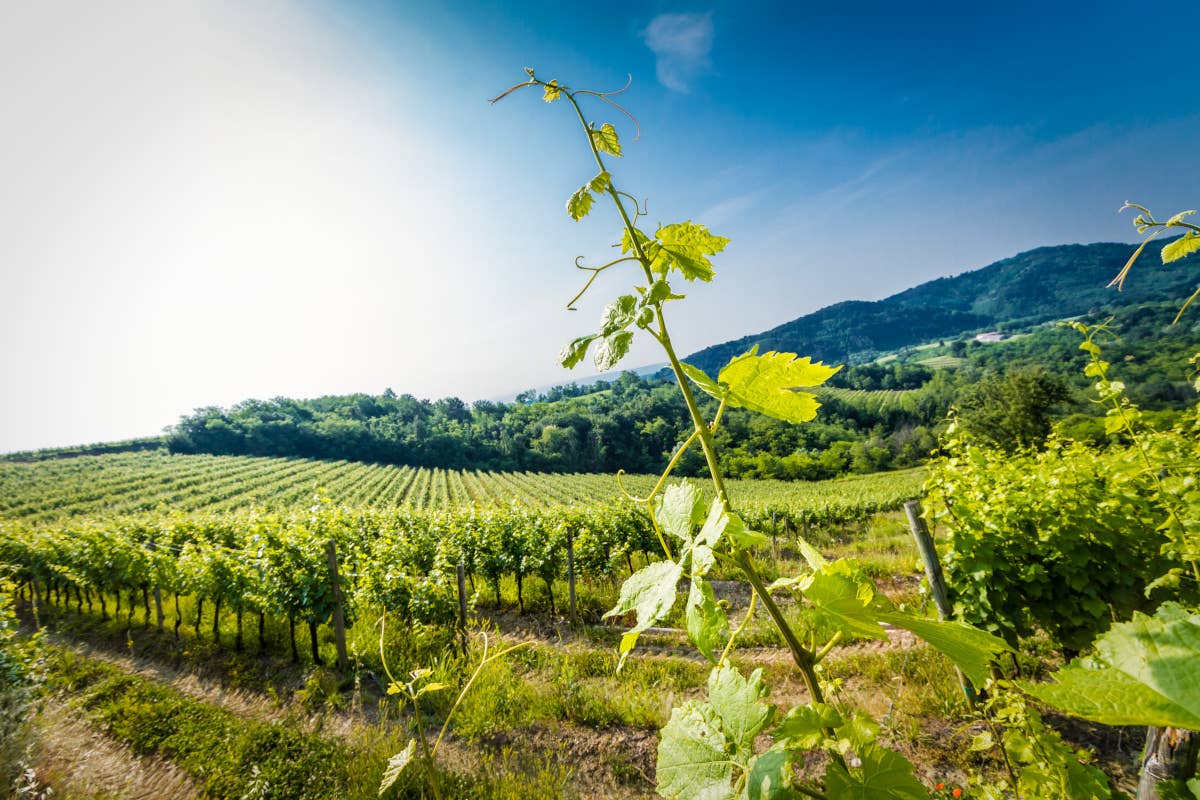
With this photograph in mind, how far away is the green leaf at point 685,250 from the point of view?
1.03 meters

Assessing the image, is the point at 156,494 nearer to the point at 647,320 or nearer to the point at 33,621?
the point at 33,621

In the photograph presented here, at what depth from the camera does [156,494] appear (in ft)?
126

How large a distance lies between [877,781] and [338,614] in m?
8.50

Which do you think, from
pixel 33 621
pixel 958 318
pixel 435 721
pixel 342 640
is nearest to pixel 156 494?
pixel 33 621

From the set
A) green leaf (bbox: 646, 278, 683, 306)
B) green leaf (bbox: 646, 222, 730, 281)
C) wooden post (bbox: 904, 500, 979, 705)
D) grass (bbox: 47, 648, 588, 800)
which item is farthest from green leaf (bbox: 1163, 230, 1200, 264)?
grass (bbox: 47, 648, 588, 800)

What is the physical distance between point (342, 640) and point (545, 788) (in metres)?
4.65

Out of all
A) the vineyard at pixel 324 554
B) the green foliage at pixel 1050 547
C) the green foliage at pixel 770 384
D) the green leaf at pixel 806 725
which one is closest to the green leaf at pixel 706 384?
the green foliage at pixel 770 384

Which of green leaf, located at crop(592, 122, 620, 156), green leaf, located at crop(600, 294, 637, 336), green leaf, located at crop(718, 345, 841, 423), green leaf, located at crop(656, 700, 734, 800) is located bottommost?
green leaf, located at crop(656, 700, 734, 800)

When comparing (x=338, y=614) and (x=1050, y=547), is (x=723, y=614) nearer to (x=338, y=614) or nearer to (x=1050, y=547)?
(x=1050, y=547)

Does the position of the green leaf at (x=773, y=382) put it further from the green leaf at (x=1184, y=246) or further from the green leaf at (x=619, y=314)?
the green leaf at (x=1184, y=246)

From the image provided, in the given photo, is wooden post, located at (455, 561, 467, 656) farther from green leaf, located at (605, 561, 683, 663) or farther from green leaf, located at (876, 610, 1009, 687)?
green leaf, located at (876, 610, 1009, 687)

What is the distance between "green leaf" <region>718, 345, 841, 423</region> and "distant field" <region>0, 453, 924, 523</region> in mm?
20913

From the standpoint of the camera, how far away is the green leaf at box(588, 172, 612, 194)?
94cm

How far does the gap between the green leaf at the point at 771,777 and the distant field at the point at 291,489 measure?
823 inches
